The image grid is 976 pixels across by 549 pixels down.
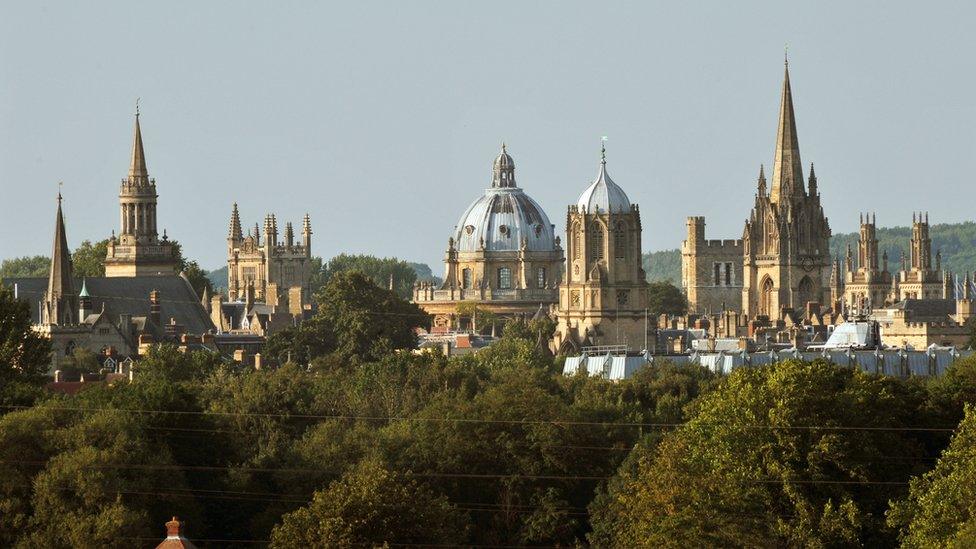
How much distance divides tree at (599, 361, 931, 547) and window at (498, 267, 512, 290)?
10903 cm

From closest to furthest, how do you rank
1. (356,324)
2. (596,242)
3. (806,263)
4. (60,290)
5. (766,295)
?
(356,324)
(596,242)
(60,290)
(806,263)
(766,295)

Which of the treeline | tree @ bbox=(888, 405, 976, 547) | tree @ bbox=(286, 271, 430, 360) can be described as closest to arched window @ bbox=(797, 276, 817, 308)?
tree @ bbox=(286, 271, 430, 360)

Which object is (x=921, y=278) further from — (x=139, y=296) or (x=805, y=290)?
(x=139, y=296)

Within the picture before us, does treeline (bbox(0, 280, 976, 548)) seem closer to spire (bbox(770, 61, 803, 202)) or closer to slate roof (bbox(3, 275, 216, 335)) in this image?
slate roof (bbox(3, 275, 216, 335))

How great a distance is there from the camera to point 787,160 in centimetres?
16912

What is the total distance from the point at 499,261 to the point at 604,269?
58485 millimetres

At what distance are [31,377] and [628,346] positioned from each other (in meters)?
36.5

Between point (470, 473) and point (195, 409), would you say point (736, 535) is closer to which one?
point (470, 473)

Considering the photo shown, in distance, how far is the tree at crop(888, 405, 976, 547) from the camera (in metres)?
61.3

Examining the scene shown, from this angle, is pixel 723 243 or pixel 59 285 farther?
pixel 723 243

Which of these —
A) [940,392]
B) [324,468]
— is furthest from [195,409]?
[940,392]

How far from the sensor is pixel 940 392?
7744cm

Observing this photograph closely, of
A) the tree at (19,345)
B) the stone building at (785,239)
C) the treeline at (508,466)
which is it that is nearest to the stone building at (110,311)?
the tree at (19,345)

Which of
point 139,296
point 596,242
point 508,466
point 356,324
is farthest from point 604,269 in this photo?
point 508,466
